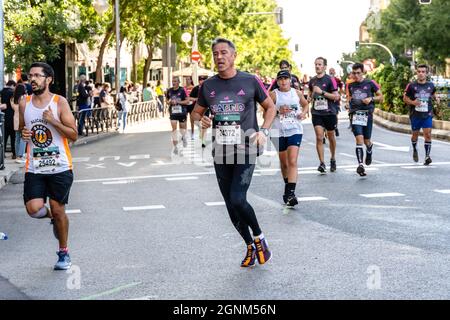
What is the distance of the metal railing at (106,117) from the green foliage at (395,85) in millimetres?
9921

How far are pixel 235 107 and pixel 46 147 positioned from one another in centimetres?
159

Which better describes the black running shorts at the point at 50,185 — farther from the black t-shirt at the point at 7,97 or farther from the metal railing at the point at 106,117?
the metal railing at the point at 106,117

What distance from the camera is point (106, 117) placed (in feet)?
116

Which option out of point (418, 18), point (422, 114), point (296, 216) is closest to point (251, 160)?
point (296, 216)

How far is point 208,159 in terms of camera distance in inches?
827

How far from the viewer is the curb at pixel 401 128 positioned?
2639cm

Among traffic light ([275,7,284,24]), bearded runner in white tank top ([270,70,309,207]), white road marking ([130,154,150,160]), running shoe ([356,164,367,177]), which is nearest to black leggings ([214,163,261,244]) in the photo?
bearded runner in white tank top ([270,70,309,207])

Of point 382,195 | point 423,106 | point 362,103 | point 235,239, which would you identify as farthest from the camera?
point 423,106

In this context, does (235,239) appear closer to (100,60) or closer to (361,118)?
(361,118)

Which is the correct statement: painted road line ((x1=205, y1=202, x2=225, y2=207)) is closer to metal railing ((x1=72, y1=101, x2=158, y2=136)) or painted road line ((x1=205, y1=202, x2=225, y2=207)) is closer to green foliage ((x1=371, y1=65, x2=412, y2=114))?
metal railing ((x1=72, y1=101, x2=158, y2=136))

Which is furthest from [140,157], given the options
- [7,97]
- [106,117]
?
[106,117]

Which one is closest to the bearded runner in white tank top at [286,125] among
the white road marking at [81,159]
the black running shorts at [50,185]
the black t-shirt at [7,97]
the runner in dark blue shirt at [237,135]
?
the runner in dark blue shirt at [237,135]

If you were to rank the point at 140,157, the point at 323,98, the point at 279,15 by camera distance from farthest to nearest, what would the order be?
the point at 279,15, the point at 140,157, the point at 323,98
